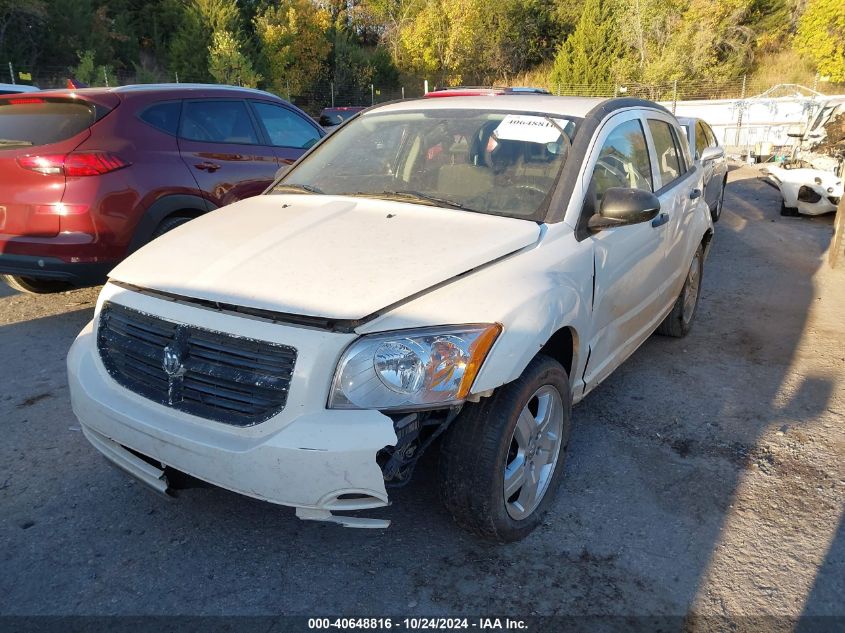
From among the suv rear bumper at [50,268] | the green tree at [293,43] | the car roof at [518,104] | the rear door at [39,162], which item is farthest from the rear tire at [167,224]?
the green tree at [293,43]

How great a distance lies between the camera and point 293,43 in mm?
38344

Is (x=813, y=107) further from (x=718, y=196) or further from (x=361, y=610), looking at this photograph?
(x=361, y=610)

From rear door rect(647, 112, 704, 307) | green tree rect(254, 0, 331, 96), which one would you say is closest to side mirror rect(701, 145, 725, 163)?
rear door rect(647, 112, 704, 307)

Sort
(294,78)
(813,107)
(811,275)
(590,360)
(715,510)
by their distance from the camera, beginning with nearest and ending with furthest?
1. (715,510)
2. (590,360)
3. (811,275)
4. (813,107)
5. (294,78)

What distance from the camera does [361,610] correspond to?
7.76 ft

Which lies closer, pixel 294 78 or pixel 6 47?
pixel 6 47

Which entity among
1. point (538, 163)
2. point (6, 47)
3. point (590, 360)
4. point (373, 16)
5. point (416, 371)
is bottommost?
point (590, 360)

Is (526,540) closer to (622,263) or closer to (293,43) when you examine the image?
(622,263)

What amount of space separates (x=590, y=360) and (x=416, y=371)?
126 cm

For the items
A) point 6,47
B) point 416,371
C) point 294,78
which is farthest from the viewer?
point 294,78

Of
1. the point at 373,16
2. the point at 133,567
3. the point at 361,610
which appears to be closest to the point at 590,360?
the point at 361,610

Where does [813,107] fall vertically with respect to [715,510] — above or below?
above

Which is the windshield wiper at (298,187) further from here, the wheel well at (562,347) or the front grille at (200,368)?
the wheel well at (562,347)

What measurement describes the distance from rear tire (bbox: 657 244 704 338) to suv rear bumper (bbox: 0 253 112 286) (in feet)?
13.7
